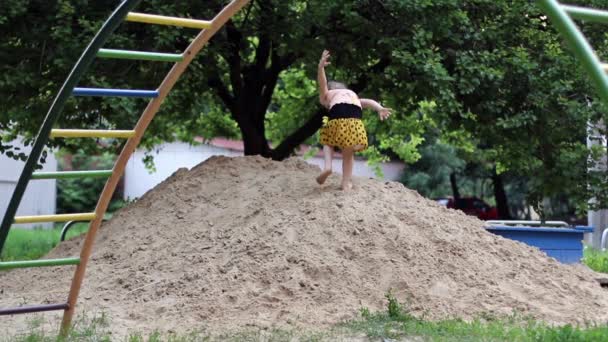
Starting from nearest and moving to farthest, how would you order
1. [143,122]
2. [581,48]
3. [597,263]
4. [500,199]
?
[581,48], [143,122], [597,263], [500,199]

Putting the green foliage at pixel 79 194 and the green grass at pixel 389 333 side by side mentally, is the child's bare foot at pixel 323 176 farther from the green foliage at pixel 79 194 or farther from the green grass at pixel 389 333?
the green foliage at pixel 79 194

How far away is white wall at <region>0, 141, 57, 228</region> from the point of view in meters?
23.9

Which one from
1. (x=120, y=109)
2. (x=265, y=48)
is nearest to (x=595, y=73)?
(x=120, y=109)

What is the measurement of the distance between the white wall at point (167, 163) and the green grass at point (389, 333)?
882 inches

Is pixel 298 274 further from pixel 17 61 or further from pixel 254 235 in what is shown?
pixel 17 61

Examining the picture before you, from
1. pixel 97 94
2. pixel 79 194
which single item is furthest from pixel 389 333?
pixel 79 194

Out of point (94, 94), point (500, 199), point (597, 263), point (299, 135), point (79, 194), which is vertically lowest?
point (79, 194)

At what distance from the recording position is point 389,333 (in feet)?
18.8

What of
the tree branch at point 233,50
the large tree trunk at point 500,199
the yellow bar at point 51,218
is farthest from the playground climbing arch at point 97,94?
the large tree trunk at point 500,199

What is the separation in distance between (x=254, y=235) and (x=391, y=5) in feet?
13.1

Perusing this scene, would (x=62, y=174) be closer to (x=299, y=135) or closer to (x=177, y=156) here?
(x=299, y=135)

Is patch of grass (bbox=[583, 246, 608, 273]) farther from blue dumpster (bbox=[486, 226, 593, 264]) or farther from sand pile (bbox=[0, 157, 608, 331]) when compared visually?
sand pile (bbox=[0, 157, 608, 331])

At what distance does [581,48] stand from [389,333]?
2.79 m

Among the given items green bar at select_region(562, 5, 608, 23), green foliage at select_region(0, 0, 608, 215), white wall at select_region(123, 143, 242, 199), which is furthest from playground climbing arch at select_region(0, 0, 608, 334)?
white wall at select_region(123, 143, 242, 199)
